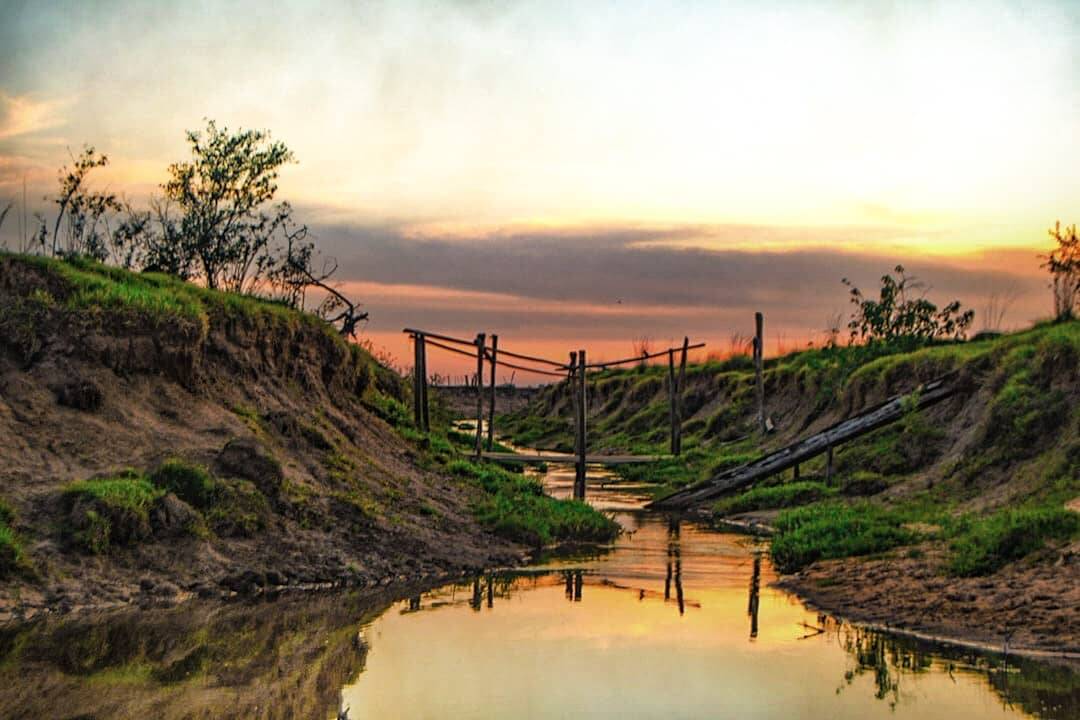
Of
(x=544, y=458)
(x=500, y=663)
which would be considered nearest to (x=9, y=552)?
(x=500, y=663)

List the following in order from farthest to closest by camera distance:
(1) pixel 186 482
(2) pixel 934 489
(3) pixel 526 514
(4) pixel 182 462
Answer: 1. (2) pixel 934 489
2. (3) pixel 526 514
3. (4) pixel 182 462
4. (1) pixel 186 482

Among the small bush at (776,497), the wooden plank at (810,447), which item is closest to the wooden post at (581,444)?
the wooden plank at (810,447)

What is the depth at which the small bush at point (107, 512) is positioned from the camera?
12.5m

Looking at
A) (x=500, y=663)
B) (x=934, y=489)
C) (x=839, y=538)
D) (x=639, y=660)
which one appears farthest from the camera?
(x=934, y=489)

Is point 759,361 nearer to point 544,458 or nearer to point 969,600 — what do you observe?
point 544,458

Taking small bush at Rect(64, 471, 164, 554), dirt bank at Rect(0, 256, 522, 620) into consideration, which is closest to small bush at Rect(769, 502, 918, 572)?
dirt bank at Rect(0, 256, 522, 620)

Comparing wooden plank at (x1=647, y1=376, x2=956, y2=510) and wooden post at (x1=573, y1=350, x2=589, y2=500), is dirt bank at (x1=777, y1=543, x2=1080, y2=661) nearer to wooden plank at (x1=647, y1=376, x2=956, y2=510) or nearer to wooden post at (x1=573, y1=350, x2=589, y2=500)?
wooden plank at (x1=647, y1=376, x2=956, y2=510)

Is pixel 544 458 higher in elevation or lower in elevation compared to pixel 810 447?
lower

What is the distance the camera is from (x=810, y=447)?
23688 mm

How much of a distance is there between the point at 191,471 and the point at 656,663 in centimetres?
639

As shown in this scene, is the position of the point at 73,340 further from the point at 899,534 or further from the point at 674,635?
the point at 899,534

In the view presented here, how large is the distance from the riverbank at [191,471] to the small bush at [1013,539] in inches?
236

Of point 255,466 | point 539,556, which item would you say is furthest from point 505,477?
point 255,466

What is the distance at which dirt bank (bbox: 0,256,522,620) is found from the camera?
12.6 m
